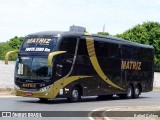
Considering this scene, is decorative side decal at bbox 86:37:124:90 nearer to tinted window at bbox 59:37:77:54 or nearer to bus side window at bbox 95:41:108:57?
bus side window at bbox 95:41:108:57

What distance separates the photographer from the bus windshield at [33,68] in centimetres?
2369

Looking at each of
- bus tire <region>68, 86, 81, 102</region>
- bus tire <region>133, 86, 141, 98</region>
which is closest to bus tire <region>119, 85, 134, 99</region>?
bus tire <region>133, 86, 141, 98</region>

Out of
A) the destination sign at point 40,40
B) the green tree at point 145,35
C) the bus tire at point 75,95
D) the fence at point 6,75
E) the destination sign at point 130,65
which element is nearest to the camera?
the destination sign at point 40,40

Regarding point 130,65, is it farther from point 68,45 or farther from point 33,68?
point 33,68

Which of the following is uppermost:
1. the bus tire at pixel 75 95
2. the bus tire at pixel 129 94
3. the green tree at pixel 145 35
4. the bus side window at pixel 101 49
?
the green tree at pixel 145 35

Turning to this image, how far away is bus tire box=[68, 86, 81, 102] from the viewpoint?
25431 mm

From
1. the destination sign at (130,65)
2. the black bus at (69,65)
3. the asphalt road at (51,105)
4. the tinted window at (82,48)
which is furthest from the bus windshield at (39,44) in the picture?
the destination sign at (130,65)

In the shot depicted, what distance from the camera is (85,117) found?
688 inches

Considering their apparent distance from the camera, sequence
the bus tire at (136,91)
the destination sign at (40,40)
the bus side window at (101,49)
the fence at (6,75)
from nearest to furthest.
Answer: the destination sign at (40,40)
the bus side window at (101,49)
the bus tire at (136,91)
the fence at (6,75)

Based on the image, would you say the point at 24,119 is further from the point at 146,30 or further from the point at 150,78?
the point at 146,30

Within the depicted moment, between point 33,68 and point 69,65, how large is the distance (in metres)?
2.00

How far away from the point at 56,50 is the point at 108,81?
6502 millimetres

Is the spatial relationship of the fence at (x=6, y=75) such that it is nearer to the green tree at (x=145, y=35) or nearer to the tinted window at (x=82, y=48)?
the tinted window at (x=82, y=48)

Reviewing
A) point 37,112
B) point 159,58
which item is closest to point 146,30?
point 159,58
